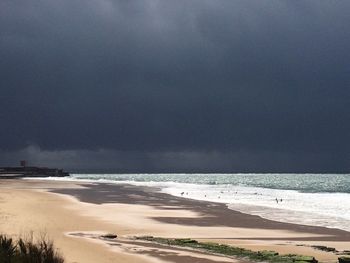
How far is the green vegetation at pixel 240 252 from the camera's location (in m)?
18.6

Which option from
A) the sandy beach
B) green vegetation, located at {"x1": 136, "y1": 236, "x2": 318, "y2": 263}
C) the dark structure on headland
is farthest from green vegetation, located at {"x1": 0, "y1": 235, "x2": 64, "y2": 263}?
the dark structure on headland

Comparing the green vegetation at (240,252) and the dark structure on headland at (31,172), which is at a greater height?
the dark structure on headland at (31,172)

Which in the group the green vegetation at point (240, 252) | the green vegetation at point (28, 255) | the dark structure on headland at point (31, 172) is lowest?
the green vegetation at point (240, 252)

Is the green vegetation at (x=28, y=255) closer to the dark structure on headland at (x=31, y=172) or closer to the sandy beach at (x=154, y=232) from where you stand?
the sandy beach at (x=154, y=232)

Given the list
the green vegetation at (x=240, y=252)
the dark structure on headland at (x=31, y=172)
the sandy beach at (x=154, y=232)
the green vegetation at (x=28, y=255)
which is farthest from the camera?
the dark structure on headland at (x=31, y=172)

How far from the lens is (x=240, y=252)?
20391 millimetres

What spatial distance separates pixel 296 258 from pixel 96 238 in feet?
31.2

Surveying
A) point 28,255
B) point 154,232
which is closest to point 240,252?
point 154,232

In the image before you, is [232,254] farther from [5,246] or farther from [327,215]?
[327,215]

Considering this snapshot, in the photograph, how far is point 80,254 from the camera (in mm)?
19109

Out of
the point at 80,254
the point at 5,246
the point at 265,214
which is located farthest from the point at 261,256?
the point at 265,214

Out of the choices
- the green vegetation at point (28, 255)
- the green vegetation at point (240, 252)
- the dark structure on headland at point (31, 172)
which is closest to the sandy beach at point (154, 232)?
the green vegetation at point (240, 252)

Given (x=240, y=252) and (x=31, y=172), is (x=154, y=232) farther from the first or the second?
(x=31, y=172)

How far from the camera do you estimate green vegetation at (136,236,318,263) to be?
18.6 m
